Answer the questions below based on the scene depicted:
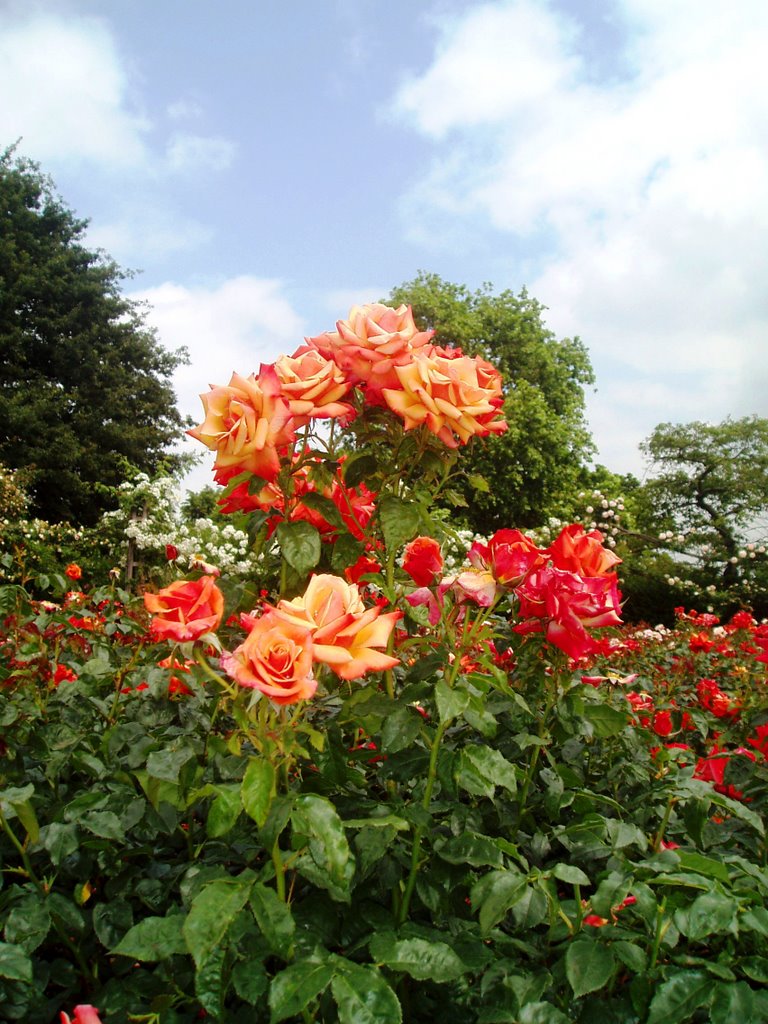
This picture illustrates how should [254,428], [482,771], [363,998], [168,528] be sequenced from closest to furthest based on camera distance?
[363,998], [482,771], [254,428], [168,528]

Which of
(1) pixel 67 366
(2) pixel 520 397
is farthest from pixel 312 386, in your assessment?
A: (1) pixel 67 366

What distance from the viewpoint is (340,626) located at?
989 mm

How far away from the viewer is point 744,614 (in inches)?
154

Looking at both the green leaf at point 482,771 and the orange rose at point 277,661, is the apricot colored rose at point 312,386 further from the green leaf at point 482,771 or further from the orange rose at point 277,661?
the green leaf at point 482,771

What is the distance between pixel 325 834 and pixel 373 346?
2.70 feet

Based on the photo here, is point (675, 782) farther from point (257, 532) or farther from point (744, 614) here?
point (744, 614)

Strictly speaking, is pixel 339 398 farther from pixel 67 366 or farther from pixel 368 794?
pixel 67 366

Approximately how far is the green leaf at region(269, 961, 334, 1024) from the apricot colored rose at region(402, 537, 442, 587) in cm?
63

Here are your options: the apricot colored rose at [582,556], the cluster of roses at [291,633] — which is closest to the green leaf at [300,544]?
the cluster of roses at [291,633]

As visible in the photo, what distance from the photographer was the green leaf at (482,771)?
43.2 inches

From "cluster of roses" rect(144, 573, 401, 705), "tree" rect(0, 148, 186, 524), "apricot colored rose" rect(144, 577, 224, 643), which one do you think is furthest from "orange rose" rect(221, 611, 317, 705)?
"tree" rect(0, 148, 186, 524)

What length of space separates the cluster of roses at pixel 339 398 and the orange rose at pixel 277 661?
0.39m

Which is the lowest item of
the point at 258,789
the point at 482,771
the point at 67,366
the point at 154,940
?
the point at 154,940

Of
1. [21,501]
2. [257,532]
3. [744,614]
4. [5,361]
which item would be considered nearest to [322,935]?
[257,532]
